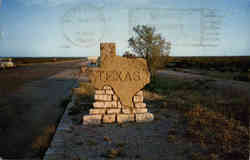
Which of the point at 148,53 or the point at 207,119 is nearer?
the point at 207,119

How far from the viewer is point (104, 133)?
478 centimetres

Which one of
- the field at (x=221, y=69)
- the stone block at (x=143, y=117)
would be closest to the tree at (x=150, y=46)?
the field at (x=221, y=69)

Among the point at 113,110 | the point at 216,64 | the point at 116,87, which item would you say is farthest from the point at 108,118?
the point at 216,64

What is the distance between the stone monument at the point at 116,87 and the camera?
548cm

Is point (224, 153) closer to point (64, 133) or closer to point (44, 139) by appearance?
point (64, 133)

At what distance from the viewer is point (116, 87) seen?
5586 mm

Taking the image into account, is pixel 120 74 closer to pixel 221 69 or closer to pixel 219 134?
pixel 219 134

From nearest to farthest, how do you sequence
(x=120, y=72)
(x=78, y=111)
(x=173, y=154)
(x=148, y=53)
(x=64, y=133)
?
(x=173, y=154), (x=64, y=133), (x=120, y=72), (x=78, y=111), (x=148, y=53)

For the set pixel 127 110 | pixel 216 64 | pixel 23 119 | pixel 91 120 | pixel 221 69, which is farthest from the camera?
pixel 216 64

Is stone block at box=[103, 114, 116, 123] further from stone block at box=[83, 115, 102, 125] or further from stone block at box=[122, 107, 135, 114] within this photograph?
stone block at box=[122, 107, 135, 114]

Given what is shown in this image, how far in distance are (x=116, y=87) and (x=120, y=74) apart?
0.45m

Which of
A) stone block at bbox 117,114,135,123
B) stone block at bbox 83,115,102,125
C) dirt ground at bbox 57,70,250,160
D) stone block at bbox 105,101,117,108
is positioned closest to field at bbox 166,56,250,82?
stone block at bbox 117,114,135,123

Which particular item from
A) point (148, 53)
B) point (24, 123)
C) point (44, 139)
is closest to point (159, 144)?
point (44, 139)

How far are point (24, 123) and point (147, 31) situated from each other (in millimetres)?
10441
